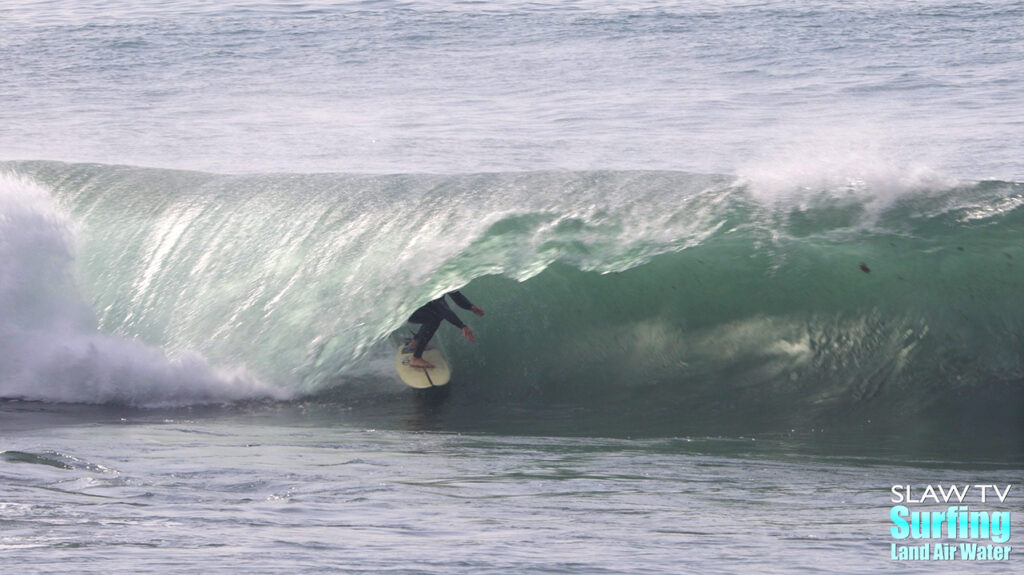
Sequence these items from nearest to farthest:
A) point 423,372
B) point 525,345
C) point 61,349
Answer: point 423,372 < point 525,345 < point 61,349

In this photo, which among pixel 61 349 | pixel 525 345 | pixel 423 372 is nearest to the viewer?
pixel 423 372

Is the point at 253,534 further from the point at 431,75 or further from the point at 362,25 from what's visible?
the point at 362,25

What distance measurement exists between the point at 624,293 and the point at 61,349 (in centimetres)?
435

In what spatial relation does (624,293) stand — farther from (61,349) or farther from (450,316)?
(61,349)

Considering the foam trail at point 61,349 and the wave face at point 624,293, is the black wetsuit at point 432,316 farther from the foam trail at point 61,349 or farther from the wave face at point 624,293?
the foam trail at point 61,349

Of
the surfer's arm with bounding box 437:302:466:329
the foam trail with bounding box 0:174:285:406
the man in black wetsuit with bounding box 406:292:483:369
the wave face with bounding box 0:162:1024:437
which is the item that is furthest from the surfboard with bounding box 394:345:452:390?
the foam trail with bounding box 0:174:285:406

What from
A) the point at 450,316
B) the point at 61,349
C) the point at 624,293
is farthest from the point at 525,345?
the point at 61,349

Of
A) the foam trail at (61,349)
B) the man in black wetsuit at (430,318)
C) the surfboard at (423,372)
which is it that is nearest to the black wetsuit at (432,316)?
the man in black wetsuit at (430,318)

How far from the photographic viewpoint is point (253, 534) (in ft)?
16.4

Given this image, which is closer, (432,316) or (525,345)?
(432,316)

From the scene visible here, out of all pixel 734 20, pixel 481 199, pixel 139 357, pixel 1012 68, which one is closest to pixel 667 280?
pixel 481 199

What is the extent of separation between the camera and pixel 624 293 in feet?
32.9

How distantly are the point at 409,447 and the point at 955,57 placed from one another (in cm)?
1626

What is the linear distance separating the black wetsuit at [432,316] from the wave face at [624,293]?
0.12 metres
